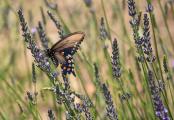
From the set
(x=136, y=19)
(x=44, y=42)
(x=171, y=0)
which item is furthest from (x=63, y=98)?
(x=171, y=0)

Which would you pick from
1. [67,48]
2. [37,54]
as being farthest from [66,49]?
[37,54]

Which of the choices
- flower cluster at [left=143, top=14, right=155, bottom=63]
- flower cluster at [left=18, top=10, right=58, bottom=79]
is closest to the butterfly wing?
flower cluster at [left=18, top=10, right=58, bottom=79]

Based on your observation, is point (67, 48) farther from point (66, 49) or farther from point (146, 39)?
point (146, 39)

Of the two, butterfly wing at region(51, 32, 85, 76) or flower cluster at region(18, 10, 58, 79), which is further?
butterfly wing at region(51, 32, 85, 76)

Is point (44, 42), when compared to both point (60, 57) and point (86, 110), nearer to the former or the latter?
point (60, 57)

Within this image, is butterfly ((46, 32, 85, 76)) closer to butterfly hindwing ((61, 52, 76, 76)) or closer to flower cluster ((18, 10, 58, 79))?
butterfly hindwing ((61, 52, 76, 76))

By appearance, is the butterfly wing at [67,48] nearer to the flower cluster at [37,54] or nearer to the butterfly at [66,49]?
the butterfly at [66,49]

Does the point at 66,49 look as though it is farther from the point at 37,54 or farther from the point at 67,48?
the point at 37,54

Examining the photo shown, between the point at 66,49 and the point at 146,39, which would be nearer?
the point at 146,39

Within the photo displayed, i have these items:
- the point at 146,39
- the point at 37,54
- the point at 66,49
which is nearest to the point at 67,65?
the point at 66,49

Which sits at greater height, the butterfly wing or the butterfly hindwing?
the butterfly wing

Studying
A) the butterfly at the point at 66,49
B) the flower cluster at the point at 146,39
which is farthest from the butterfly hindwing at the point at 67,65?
the flower cluster at the point at 146,39

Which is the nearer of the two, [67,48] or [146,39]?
[146,39]
